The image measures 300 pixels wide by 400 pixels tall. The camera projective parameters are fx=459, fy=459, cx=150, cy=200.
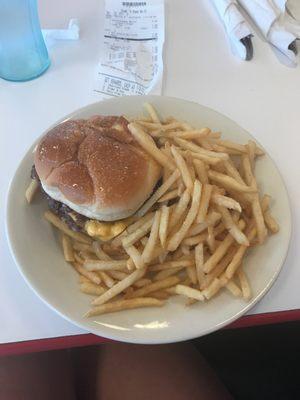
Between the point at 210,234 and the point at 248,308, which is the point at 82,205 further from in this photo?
the point at 248,308

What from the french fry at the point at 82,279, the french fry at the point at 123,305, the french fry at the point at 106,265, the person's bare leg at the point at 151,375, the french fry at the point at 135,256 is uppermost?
the french fry at the point at 135,256

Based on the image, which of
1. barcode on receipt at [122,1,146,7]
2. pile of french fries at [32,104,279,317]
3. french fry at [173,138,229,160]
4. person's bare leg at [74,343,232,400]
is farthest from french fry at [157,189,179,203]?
barcode on receipt at [122,1,146,7]

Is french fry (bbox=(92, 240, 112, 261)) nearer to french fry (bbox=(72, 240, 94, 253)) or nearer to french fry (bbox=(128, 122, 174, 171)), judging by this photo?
french fry (bbox=(72, 240, 94, 253))

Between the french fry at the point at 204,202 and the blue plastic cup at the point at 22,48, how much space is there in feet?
2.28

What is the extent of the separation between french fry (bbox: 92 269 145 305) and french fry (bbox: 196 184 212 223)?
15 centimetres

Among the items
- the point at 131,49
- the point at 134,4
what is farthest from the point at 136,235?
the point at 134,4

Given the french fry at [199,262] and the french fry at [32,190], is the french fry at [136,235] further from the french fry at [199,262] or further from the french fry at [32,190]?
the french fry at [32,190]

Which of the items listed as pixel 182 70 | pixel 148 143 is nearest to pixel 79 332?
pixel 148 143

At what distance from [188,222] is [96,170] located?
204 millimetres

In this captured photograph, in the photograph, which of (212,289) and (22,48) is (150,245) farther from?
(22,48)

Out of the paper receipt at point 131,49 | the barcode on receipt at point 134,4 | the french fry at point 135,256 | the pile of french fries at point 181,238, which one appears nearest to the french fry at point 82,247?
the pile of french fries at point 181,238

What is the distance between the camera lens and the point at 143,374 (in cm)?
107

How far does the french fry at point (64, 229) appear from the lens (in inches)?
36.9

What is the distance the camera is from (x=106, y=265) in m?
0.87
